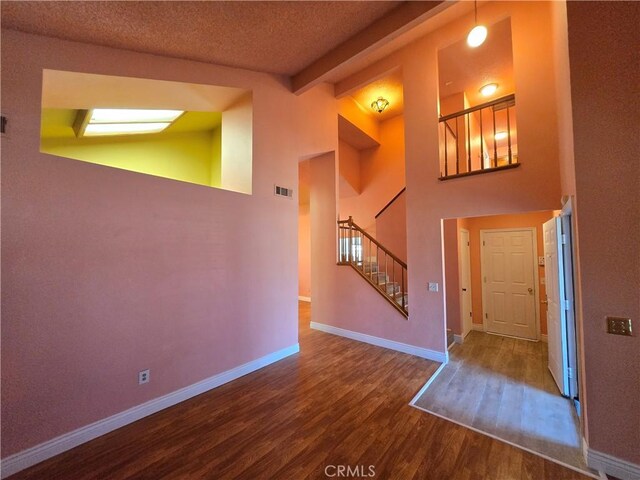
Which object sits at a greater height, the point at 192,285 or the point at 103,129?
the point at 103,129

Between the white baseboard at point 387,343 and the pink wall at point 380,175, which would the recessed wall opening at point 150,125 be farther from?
the pink wall at point 380,175

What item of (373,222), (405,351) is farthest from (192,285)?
(373,222)

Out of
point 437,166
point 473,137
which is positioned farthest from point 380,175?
point 437,166

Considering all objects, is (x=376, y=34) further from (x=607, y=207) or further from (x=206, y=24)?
(x=607, y=207)

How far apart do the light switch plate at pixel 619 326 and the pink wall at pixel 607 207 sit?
0.10 ft

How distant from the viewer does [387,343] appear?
4344 millimetres

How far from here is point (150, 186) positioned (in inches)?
102

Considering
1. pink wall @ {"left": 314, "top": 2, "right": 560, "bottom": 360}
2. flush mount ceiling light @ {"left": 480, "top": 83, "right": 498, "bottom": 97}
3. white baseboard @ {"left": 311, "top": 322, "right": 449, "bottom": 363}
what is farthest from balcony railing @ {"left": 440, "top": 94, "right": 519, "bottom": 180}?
white baseboard @ {"left": 311, "top": 322, "right": 449, "bottom": 363}

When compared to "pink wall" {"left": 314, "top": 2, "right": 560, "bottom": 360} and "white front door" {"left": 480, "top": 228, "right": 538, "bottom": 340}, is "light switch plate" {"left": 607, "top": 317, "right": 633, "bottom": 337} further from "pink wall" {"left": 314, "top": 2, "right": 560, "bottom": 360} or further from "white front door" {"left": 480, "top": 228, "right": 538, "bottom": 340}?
"white front door" {"left": 480, "top": 228, "right": 538, "bottom": 340}

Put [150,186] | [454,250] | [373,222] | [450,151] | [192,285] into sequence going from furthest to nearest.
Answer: [373,222] < [450,151] < [454,250] < [192,285] < [150,186]

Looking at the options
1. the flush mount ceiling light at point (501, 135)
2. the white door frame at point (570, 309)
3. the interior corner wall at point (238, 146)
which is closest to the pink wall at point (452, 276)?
the white door frame at point (570, 309)

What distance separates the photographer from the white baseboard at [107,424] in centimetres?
188

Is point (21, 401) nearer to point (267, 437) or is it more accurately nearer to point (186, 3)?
point (267, 437)

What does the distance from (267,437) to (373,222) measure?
536 centimetres
